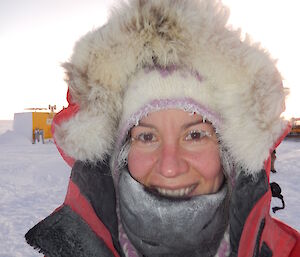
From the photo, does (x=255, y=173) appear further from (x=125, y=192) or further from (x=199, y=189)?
(x=125, y=192)

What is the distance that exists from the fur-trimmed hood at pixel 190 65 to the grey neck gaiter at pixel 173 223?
0.28 metres

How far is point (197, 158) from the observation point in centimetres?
127

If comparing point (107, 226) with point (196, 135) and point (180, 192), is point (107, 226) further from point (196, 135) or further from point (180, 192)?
point (196, 135)

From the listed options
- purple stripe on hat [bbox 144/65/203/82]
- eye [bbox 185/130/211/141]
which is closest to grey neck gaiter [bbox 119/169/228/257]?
eye [bbox 185/130/211/141]

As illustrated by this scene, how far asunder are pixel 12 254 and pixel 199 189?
8.78ft

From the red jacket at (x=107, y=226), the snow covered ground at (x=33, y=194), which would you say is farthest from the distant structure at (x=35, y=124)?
the red jacket at (x=107, y=226)

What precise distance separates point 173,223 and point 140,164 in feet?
1.01

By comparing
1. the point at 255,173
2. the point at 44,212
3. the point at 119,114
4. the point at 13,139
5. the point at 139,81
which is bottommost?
the point at 13,139

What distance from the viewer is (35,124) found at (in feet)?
58.3

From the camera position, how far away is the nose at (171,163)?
1.23 meters

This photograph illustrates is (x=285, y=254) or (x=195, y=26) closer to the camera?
(x=195, y=26)

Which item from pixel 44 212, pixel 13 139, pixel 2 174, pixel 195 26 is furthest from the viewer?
pixel 13 139

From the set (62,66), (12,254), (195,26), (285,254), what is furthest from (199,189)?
(12,254)

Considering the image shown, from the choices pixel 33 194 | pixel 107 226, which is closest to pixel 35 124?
pixel 33 194
